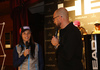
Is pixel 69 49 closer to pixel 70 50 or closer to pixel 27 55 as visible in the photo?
pixel 70 50

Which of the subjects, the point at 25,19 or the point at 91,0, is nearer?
the point at 91,0

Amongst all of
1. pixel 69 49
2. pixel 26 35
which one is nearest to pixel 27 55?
pixel 26 35

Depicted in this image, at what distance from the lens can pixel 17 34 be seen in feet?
14.3

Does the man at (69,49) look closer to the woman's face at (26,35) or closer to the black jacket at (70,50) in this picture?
the black jacket at (70,50)

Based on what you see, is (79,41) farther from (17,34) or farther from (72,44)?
(17,34)

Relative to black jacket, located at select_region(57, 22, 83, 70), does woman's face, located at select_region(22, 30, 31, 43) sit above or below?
above

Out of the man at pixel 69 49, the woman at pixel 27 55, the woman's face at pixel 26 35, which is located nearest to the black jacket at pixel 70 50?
the man at pixel 69 49

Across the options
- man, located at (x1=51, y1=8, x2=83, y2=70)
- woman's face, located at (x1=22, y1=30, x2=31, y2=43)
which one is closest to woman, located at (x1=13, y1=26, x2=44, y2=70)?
woman's face, located at (x1=22, y1=30, x2=31, y2=43)

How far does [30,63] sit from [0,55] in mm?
5372

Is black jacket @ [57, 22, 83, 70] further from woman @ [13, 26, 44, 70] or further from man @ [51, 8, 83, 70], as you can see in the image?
woman @ [13, 26, 44, 70]

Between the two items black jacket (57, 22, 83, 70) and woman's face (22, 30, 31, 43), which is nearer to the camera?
black jacket (57, 22, 83, 70)

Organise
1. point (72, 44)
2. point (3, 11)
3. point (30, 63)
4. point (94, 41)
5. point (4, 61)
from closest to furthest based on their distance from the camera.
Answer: point (72, 44), point (30, 63), point (94, 41), point (3, 11), point (4, 61)

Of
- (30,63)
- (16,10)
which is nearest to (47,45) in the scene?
(16,10)

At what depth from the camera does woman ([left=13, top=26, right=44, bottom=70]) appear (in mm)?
2010
